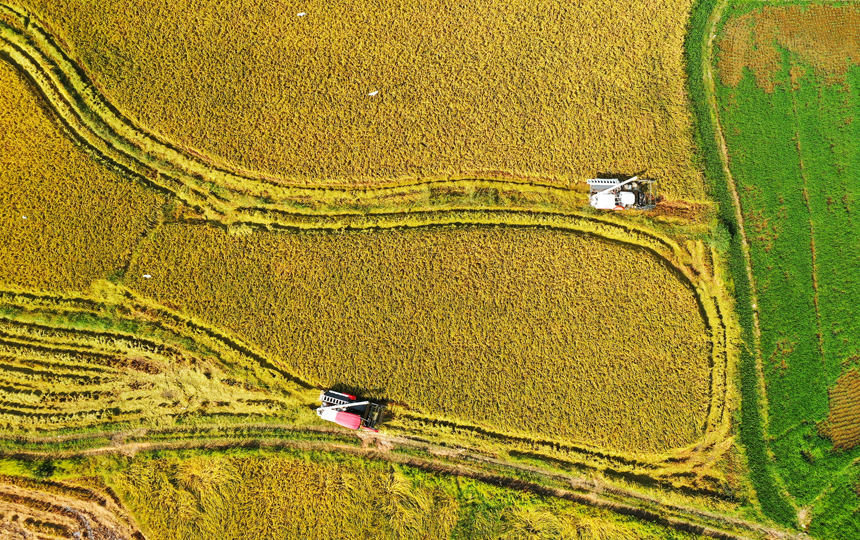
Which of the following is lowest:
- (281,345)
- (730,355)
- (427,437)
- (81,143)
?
(427,437)

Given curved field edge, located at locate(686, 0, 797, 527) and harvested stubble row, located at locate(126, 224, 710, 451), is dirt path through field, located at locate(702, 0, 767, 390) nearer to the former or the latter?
curved field edge, located at locate(686, 0, 797, 527)

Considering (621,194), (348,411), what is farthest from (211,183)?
(621,194)

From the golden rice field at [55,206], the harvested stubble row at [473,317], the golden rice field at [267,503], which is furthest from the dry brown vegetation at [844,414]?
the golden rice field at [55,206]

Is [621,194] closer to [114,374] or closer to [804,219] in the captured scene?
[804,219]

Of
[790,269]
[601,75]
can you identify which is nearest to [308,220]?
[601,75]

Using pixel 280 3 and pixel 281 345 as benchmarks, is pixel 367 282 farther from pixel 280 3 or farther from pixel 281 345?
pixel 280 3
